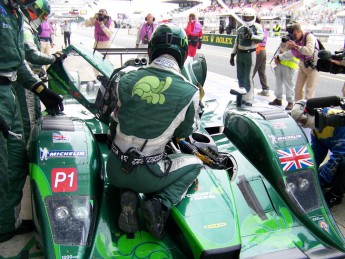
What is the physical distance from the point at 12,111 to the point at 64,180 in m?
0.74

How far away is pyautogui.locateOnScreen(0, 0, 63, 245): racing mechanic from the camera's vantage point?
2.78 metres

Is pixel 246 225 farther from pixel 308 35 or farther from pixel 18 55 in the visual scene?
pixel 308 35

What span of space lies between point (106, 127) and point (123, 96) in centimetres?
114

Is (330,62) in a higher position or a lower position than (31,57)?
higher

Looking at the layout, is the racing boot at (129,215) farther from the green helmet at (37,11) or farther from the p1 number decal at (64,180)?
the green helmet at (37,11)

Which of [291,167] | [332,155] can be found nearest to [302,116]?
[332,155]

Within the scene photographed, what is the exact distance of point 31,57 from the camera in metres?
3.86

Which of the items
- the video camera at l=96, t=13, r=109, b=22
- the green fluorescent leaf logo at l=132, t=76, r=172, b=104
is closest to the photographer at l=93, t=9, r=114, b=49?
the video camera at l=96, t=13, r=109, b=22

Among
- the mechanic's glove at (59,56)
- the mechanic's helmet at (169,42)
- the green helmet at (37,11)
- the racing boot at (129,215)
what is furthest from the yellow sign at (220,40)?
the racing boot at (129,215)

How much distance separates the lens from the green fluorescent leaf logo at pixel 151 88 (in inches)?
95.5

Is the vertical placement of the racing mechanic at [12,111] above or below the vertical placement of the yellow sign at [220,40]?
above

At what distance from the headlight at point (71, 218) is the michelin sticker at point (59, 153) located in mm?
344

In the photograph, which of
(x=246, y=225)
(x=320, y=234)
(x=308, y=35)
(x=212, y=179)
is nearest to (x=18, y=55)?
(x=212, y=179)

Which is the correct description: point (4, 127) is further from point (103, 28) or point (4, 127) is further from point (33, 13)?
point (103, 28)
